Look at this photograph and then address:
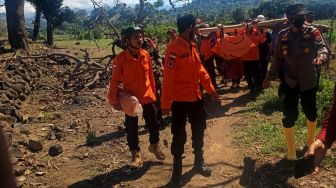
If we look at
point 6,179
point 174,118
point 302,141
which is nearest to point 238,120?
point 302,141

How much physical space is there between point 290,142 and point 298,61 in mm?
985

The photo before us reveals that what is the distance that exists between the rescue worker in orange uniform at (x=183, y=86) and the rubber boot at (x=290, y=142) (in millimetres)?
1003

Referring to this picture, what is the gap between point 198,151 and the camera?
16.4ft

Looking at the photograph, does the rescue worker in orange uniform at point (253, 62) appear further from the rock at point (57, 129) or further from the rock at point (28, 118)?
the rock at point (28, 118)

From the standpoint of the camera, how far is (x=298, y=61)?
473 centimetres

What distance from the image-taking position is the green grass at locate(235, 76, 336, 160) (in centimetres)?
570

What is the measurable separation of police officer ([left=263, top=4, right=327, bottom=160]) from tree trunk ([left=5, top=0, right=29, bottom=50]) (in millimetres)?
13184

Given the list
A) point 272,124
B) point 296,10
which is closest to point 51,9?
point 272,124

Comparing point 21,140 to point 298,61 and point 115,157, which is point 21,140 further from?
point 298,61

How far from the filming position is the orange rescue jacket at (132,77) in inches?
202

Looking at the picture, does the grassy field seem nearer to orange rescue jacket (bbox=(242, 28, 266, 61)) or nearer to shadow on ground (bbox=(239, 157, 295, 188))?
shadow on ground (bbox=(239, 157, 295, 188))

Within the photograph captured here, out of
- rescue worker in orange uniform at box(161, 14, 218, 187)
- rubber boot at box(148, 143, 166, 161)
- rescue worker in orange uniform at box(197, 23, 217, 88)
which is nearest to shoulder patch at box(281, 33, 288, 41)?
rescue worker in orange uniform at box(161, 14, 218, 187)

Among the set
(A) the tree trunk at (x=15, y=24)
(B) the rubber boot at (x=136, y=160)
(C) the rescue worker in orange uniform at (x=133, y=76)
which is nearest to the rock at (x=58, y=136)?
(B) the rubber boot at (x=136, y=160)

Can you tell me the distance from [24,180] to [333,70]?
8268 mm
